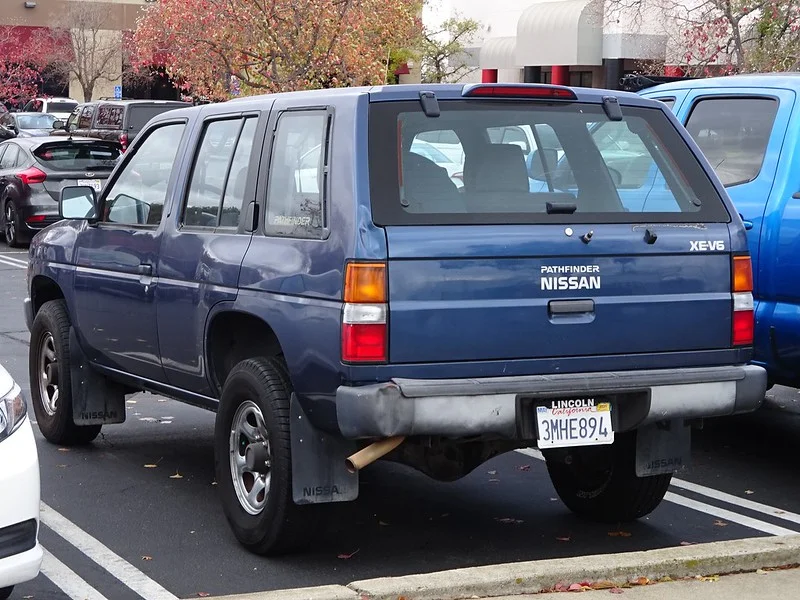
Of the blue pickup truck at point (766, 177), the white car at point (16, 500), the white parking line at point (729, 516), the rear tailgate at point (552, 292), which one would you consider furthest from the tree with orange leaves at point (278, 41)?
the white car at point (16, 500)

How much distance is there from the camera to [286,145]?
20.6 ft

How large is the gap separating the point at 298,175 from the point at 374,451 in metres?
1.25

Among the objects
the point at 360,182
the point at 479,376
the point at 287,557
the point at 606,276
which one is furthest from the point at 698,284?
the point at 287,557

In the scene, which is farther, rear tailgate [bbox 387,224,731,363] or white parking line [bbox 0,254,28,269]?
white parking line [bbox 0,254,28,269]

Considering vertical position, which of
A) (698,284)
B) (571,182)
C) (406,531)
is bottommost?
(406,531)

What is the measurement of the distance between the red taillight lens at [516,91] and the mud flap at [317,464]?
147 cm

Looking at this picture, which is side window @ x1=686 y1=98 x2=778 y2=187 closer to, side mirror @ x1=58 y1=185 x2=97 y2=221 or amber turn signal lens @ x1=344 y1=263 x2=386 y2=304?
amber turn signal lens @ x1=344 y1=263 x2=386 y2=304

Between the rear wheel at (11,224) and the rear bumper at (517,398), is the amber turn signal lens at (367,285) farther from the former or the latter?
the rear wheel at (11,224)

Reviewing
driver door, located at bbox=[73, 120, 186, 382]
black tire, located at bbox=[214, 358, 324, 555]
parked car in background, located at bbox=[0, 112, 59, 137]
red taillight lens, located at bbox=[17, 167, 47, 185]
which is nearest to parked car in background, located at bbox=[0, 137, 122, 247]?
red taillight lens, located at bbox=[17, 167, 47, 185]

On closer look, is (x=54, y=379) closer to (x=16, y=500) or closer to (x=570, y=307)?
(x=16, y=500)

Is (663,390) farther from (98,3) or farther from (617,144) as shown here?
(98,3)

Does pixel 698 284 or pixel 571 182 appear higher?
pixel 571 182

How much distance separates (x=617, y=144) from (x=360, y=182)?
132cm

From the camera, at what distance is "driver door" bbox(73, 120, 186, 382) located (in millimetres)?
7164
